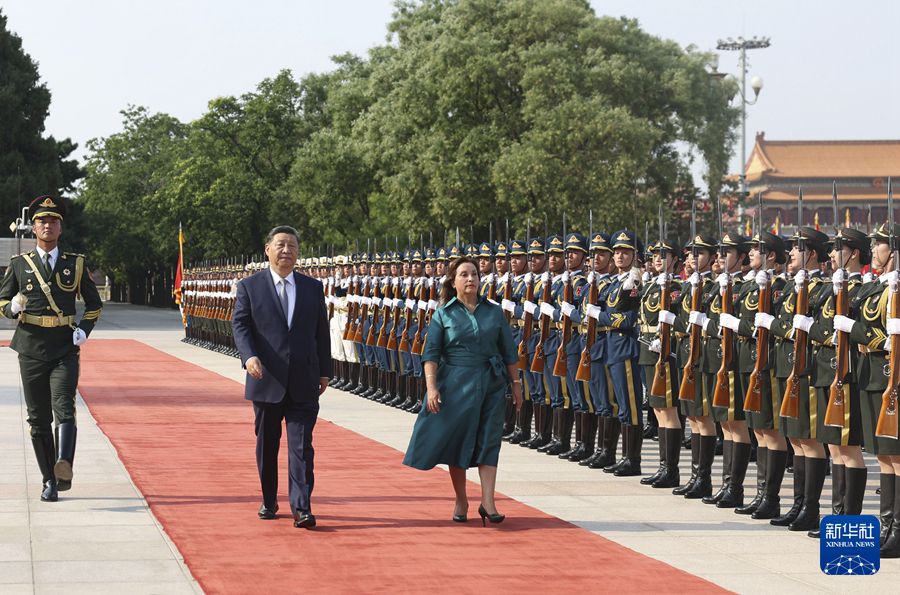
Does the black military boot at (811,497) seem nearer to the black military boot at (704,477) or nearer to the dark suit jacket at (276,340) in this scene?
the black military boot at (704,477)

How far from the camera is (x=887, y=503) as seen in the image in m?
8.32

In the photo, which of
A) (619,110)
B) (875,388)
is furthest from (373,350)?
(619,110)

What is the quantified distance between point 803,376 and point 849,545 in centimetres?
200

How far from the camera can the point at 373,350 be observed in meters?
19.7

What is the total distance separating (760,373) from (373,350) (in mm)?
10697

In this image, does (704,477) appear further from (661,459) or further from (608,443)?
(608,443)

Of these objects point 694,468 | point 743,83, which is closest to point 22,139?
point 743,83

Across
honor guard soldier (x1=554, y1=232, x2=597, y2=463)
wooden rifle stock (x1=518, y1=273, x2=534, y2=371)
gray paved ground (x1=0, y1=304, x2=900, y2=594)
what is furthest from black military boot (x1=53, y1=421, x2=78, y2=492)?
wooden rifle stock (x1=518, y1=273, x2=534, y2=371)

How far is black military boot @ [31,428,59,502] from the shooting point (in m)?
9.79

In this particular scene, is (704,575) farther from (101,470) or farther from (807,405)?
(101,470)

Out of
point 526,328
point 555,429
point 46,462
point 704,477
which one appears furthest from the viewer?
point 526,328

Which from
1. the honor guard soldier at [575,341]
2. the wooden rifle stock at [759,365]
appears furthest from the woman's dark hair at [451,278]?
the honor guard soldier at [575,341]

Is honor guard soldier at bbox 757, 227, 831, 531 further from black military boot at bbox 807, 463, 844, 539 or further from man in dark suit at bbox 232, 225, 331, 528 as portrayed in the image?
man in dark suit at bbox 232, 225, 331, 528

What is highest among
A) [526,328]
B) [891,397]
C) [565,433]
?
[526,328]
